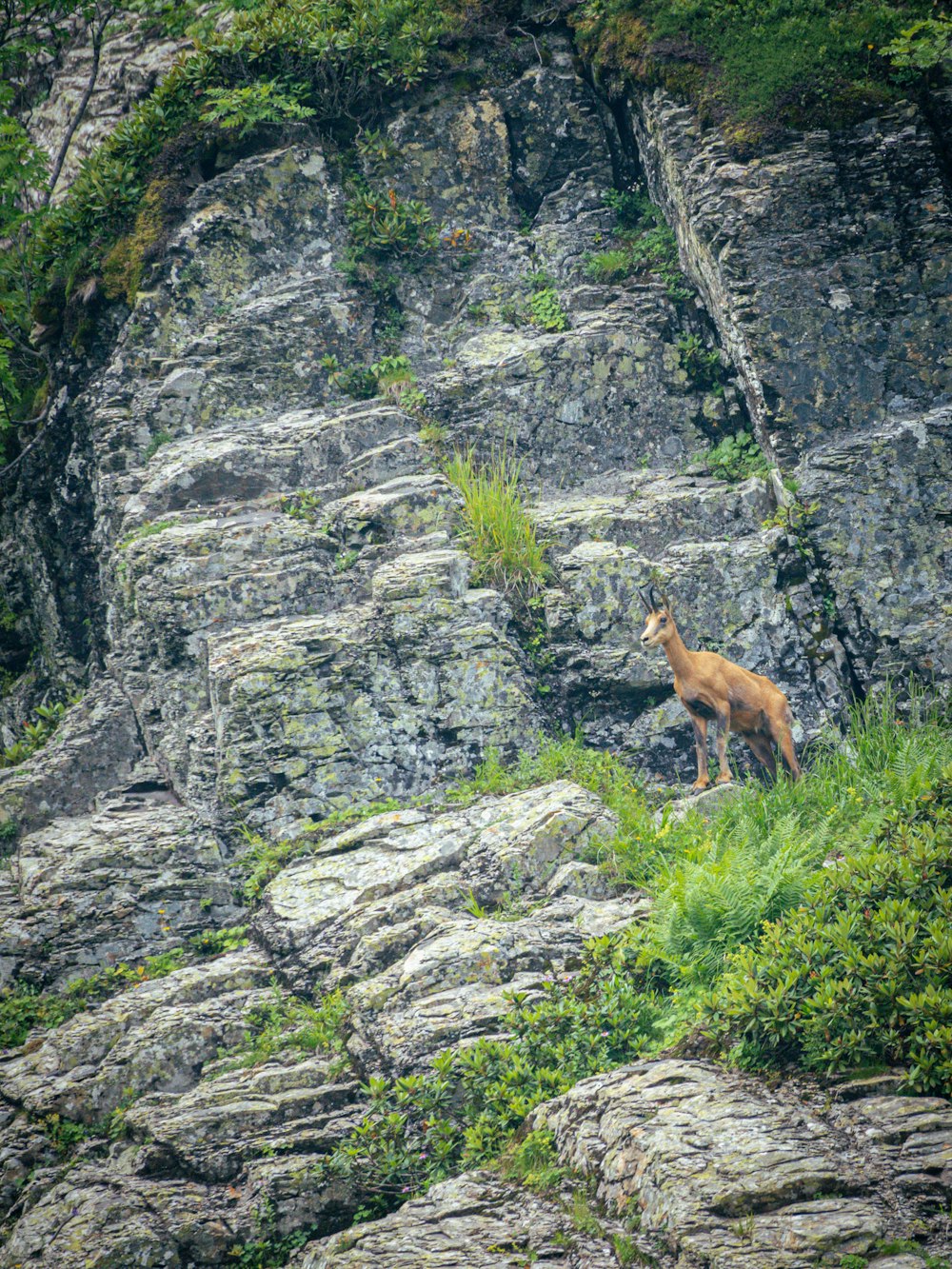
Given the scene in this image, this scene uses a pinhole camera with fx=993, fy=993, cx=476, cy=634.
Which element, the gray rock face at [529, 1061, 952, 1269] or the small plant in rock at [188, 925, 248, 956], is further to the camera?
the small plant in rock at [188, 925, 248, 956]

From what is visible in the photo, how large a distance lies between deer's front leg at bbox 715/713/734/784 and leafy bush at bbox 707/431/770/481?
4.06m

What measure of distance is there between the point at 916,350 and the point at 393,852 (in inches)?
363

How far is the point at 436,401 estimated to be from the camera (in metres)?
14.7

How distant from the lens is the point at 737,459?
45.3 feet

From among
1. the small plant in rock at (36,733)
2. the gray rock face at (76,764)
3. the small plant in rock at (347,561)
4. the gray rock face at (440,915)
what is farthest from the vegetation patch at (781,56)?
the small plant in rock at (36,733)

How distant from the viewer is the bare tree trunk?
1914 cm

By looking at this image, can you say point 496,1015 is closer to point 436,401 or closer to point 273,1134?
point 273,1134

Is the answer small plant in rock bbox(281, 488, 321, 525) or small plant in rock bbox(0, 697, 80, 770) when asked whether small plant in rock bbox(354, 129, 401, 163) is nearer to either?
small plant in rock bbox(281, 488, 321, 525)

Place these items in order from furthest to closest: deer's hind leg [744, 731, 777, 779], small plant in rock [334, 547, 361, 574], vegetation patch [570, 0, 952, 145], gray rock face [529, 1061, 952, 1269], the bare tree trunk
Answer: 1. the bare tree trunk
2. vegetation patch [570, 0, 952, 145]
3. small plant in rock [334, 547, 361, 574]
4. deer's hind leg [744, 731, 777, 779]
5. gray rock face [529, 1061, 952, 1269]

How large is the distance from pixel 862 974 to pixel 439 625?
6.63 metres

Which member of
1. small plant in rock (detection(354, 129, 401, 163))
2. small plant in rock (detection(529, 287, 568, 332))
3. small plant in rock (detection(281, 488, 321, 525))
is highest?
small plant in rock (detection(354, 129, 401, 163))

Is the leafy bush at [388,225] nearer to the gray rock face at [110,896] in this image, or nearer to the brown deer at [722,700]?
the brown deer at [722,700]

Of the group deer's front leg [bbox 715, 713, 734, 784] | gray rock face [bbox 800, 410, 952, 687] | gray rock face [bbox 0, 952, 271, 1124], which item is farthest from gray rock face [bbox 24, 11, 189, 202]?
deer's front leg [bbox 715, 713, 734, 784]

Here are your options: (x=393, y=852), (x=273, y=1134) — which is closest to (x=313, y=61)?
(x=393, y=852)
